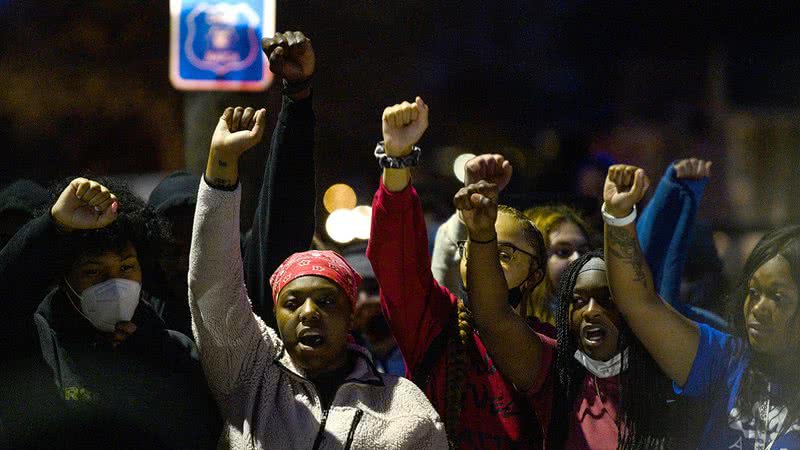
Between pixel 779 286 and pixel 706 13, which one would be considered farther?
pixel 706 13

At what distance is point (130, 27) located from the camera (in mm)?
14352

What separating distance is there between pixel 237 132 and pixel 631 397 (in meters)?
1.29

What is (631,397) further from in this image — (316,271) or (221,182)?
(221,182)

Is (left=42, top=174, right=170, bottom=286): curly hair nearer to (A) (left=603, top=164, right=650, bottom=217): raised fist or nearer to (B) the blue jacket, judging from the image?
(A) (left=603, top=164, right=650, bottom=217): raised fist

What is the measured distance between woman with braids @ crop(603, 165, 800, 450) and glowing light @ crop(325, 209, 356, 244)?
267 centimetres

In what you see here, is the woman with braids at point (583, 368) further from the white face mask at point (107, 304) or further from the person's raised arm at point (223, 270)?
the white face mask at point (107, 304)

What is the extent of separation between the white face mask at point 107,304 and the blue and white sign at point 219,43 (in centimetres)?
838

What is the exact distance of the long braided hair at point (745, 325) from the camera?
12.3ft

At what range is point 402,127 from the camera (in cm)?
377

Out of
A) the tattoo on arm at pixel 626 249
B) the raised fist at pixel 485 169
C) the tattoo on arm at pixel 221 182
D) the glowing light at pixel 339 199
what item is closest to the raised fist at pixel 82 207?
the tattoo on arm at pixel 221 182

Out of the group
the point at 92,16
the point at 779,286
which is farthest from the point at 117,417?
the point at 92,16

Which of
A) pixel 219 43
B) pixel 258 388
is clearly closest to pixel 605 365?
pixel 258 388

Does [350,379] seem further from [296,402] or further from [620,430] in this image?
[620,430]

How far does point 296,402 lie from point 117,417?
0.45 m
